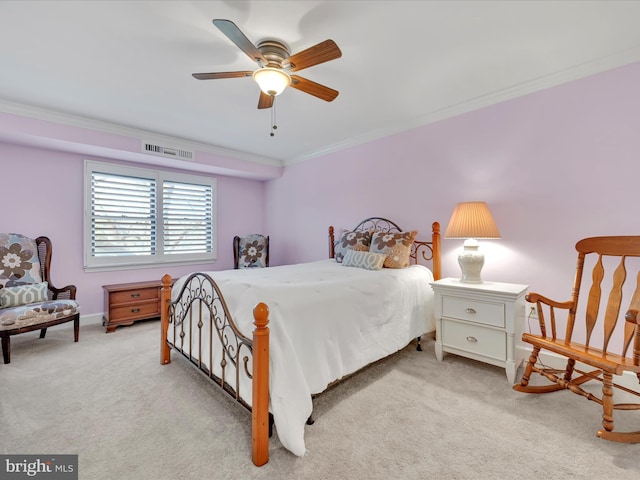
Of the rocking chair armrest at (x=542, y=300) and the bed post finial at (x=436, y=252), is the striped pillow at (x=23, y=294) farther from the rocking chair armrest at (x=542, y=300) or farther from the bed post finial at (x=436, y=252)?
the rocking chair armrest at (x=542, y=300)

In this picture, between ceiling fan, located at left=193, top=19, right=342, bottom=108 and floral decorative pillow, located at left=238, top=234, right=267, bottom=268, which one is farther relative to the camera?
floral decorative pillow, located at left=238, top=234, right=267, bottom=268

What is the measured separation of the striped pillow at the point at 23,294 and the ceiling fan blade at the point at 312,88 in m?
3.36

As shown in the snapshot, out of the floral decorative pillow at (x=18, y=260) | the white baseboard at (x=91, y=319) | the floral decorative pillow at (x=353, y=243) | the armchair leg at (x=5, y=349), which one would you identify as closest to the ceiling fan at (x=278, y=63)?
the floral decorative pillow at (x=353, y=243)

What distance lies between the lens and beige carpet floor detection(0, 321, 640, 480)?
1.40 m

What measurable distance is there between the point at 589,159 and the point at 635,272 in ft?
2.95

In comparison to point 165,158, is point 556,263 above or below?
below

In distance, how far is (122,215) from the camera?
154 inches

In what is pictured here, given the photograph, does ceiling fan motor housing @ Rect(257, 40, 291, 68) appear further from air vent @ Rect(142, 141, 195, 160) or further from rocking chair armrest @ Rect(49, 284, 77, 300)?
rocking chair armrest @ Rect(49, 284, 77, 300)

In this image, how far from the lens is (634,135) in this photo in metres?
2.08

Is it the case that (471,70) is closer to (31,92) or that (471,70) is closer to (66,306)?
(31,92)

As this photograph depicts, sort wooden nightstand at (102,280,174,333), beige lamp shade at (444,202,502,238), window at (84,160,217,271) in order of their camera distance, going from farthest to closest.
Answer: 1. window at (84,160,217,271)
2. wooden nightstand at (102,280,174,333)
3. beige lamp shade at (444,202,502,238)

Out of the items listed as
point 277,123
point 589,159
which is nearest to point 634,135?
point 589,159

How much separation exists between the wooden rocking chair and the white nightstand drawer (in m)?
0.22

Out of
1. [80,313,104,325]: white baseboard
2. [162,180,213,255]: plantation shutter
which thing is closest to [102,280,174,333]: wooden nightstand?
[80,313,104,325]: white baseboard
